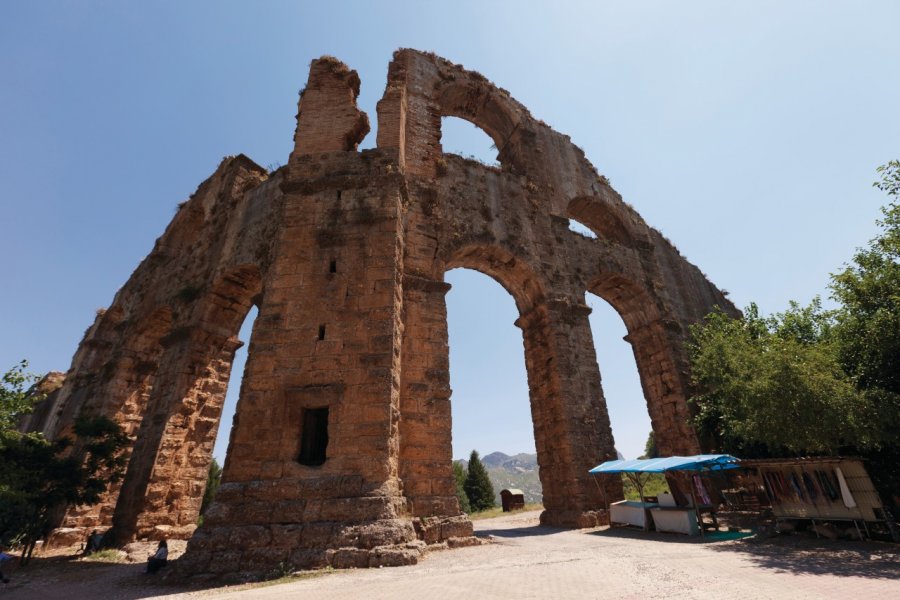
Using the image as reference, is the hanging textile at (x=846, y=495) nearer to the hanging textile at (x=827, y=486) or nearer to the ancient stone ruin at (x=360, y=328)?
the hanging textile at (x=827, y=486)

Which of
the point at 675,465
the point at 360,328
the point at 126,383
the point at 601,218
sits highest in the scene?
the point at 601,218

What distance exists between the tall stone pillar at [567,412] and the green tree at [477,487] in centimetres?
2522

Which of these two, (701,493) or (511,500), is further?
(511,500)

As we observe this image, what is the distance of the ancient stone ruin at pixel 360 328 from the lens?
706 cm

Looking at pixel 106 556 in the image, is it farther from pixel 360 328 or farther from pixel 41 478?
pixel 360 328

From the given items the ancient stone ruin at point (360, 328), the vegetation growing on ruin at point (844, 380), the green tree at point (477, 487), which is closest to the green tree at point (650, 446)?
Result: the green tree at point (477, 487)

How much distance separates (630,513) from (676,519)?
3.57ft

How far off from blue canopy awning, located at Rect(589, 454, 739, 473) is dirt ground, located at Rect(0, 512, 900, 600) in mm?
1433

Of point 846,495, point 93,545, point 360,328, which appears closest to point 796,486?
point 846,495

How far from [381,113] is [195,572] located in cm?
1026

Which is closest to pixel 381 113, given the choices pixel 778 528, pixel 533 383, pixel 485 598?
pixel 533 383

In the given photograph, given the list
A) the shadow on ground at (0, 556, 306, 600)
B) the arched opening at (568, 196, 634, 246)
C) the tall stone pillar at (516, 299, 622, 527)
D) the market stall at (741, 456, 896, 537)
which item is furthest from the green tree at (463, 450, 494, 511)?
the shadow on ground at (0, 556, 306, 600)

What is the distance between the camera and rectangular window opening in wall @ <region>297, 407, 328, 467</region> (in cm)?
752

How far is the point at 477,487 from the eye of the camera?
116 ft
